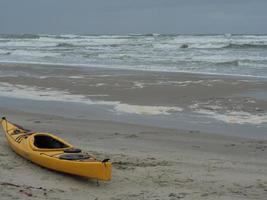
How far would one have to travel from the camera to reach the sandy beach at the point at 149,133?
18.4 ft

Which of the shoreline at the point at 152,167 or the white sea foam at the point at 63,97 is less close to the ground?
the white sea foam at the point at 63,97

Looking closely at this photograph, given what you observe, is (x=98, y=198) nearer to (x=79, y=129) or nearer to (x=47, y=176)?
(x=47, y=176)

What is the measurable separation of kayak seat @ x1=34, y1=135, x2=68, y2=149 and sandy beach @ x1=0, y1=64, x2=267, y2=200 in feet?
1.06

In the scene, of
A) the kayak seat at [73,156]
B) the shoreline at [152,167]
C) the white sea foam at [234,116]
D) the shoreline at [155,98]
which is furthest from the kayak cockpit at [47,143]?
the white sea foam at [234,116]

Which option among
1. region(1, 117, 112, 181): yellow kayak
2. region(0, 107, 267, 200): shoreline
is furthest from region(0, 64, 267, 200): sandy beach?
region(1, 117, 112, 181): yellow kayak

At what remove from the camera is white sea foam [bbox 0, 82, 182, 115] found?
36.5 ft

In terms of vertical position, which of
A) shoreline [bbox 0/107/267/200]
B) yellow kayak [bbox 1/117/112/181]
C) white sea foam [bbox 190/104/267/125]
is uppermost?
yellow kayak [bbox 1/117/112/181]

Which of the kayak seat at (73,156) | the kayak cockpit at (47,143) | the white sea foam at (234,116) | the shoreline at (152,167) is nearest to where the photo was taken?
the shoreline at (152,167)

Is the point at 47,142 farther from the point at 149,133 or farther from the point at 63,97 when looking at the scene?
the point at 63,97

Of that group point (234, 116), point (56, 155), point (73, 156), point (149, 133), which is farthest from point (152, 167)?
point (234, 116)

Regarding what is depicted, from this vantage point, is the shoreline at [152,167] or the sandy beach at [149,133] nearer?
Answer: the shoreline at [152,167]

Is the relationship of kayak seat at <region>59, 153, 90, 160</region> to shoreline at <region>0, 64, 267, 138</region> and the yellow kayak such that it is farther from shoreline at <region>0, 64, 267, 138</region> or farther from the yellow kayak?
shoreline at <region>0, 64, 267, 138</region>

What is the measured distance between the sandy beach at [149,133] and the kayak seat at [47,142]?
0.32 metres

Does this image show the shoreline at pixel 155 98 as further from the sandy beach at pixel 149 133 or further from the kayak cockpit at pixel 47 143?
the kayak cockpit at pixel 47 143
